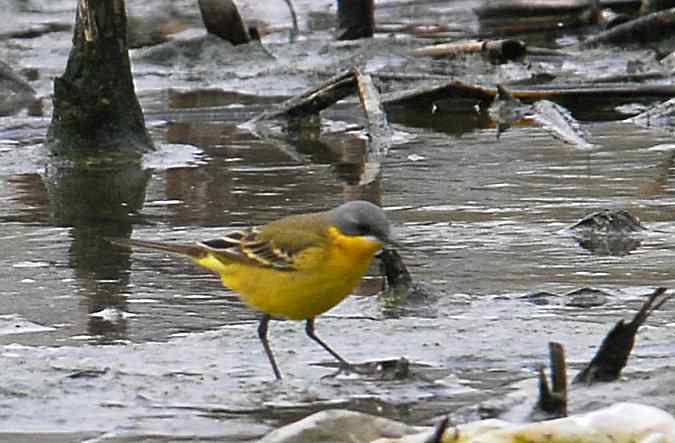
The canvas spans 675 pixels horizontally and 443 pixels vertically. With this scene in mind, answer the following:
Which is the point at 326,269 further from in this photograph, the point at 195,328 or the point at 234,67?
the point at 234,67

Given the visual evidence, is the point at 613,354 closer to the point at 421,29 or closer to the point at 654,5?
the point at 654,5

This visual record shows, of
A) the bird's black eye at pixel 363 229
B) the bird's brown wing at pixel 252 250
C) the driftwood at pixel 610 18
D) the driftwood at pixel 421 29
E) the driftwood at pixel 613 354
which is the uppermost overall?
the bird's black eye at pixel 363 229

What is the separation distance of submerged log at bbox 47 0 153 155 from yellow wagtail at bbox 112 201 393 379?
444cm

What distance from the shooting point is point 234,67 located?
51.2 feet

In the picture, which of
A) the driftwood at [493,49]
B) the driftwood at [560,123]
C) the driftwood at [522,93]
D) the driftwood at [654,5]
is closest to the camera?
the driftwood at [560,123]

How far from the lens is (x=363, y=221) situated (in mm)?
6031

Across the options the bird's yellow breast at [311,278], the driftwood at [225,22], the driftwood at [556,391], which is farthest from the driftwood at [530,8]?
the driftwood at [556,391]

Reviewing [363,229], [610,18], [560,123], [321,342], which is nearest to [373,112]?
[560,123]

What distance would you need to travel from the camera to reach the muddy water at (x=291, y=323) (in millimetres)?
5973

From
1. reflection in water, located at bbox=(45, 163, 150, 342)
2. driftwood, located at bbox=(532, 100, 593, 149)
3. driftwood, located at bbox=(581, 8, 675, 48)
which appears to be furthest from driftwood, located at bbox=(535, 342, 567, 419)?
driftwood, located at bbox=(581, 8, 675, 48)

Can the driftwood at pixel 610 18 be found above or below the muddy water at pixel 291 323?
below

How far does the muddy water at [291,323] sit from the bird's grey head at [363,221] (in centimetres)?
49

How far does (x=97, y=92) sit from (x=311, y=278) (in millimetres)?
5115

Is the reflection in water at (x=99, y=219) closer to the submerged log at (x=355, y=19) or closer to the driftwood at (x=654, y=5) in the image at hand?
the submerged log at (x=355, y=19)
